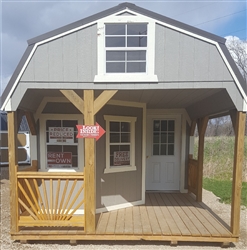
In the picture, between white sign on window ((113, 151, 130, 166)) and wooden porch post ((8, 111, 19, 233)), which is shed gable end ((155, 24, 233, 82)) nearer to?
white sign on window ((113, 151, 130, 166))

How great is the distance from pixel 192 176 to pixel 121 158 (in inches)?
85.2

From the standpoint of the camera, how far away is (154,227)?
10.4 feet

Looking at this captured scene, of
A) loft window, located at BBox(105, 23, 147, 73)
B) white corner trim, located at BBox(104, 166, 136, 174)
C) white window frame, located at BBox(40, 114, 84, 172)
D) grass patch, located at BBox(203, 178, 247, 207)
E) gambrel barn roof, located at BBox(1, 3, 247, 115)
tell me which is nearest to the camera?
gambrel barn roof, located at BBox(1, 3, 247, 115)

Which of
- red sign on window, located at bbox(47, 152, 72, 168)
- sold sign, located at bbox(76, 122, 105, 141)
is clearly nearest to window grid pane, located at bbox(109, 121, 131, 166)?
red sign on window, located at bbox(47, 152, 72, 168)

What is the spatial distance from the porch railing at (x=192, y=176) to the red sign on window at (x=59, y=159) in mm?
3140

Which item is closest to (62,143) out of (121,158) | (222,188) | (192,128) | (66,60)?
(121,158)

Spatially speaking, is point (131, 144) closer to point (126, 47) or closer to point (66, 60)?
point (126, 47)

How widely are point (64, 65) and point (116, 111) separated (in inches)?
60.1

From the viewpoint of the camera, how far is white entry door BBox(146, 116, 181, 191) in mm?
5254

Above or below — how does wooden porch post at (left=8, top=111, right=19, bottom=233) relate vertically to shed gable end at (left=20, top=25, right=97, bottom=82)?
below

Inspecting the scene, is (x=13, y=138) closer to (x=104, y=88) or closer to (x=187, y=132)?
(x=104, y=88)

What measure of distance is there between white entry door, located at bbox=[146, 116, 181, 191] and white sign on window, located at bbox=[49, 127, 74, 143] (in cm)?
233

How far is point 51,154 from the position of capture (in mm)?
3881

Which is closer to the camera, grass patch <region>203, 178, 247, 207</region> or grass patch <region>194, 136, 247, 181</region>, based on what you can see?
grass patch <region>203, 178, 247, 207</region>
